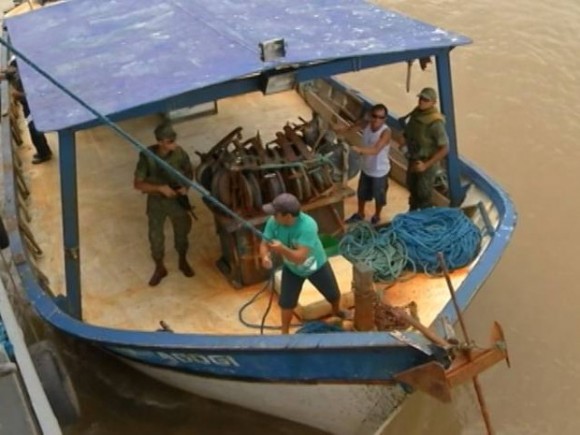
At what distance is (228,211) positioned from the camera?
5668mm

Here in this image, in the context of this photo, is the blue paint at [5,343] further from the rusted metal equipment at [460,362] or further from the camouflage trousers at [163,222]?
the rusted metal equipment at [460,362]

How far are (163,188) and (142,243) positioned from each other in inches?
49.0

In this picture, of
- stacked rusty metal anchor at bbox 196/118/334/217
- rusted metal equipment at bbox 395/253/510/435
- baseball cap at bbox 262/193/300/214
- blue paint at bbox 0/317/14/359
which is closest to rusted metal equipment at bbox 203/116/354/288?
stacked rusty metal anchor at bbox 196/118/334/217

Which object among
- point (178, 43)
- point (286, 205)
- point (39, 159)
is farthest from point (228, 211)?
point (39, 159)

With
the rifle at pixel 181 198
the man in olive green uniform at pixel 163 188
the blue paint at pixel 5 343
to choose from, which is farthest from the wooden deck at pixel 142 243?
the blue paint at pixel 5 343

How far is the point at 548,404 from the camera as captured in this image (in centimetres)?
730

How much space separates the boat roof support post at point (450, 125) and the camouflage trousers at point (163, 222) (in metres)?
2.28

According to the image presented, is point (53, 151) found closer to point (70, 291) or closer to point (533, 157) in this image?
point (70, 291)

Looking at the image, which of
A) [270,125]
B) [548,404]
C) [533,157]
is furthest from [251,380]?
[533,157]

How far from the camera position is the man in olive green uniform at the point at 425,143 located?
686 cm

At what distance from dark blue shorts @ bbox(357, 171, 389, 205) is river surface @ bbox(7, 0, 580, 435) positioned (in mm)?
1691

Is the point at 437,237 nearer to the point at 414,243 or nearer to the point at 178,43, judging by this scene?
the point at 414,243

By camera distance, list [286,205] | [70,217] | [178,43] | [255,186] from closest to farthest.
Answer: [286,205] → [70,217] → [255,186] → [178,43]

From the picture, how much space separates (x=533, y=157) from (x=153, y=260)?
17.7ft
